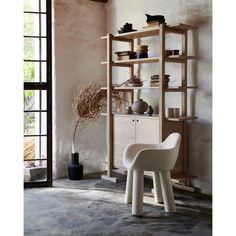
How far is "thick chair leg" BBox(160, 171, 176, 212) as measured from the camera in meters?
3.78

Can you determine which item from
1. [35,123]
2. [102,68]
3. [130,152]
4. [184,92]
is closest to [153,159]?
[130,152]

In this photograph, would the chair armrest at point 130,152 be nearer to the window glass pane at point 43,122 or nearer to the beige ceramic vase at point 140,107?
the beige ceramic vase at point 140,107

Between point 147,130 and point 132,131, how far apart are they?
325mm

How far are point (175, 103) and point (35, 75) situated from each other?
188 cm

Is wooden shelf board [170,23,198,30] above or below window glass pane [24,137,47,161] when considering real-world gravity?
above

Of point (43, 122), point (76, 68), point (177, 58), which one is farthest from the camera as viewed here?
point (76, 68)

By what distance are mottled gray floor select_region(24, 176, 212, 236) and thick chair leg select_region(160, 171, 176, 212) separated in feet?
0.25

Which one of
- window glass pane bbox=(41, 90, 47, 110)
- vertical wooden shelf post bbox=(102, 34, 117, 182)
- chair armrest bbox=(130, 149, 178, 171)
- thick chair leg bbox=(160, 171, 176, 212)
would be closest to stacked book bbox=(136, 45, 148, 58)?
vertical wooden shelf post bbox=(102, 34, 117, 182)

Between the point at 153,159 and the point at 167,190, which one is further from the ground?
the point at 153,159

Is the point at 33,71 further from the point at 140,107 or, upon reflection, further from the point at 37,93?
the point at 140,107

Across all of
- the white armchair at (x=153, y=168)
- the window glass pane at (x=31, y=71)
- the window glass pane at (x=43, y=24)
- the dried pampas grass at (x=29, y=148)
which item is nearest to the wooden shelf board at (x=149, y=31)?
the window glass pane at (x=43, y=24)

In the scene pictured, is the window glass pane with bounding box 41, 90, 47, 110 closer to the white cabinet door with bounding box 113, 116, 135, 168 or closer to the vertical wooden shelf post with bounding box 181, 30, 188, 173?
the white cabinet door with bounding box 113, 116, 135, 168

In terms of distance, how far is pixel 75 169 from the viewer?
541cm

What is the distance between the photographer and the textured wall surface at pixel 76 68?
5662mm
